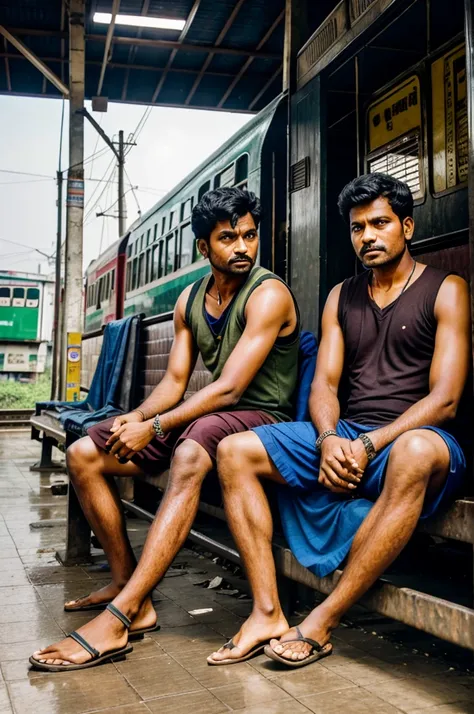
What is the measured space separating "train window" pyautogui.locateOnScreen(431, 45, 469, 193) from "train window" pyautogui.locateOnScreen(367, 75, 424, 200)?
0.16 metres

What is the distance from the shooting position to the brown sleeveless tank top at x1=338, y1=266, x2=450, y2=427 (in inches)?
102

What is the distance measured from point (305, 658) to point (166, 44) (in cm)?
1050

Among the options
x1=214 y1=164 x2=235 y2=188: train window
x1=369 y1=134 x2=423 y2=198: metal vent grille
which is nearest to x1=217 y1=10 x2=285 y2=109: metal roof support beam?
x1=214 y1=164 x2=235 y2=188: train window

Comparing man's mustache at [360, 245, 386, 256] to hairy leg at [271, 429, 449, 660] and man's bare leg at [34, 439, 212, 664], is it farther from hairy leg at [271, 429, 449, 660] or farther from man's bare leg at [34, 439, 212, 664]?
man's bare leg at [34, 439, 212, 664]

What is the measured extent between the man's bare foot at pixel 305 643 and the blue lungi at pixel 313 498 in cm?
15

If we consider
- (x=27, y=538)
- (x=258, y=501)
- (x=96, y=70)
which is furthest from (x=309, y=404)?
(x=96, y=70)

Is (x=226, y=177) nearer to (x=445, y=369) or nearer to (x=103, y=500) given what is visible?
(x=103, y=500)

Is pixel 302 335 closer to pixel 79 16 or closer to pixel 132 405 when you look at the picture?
pixel 132 405

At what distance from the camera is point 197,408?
2885mm

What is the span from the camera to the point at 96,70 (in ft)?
39.9

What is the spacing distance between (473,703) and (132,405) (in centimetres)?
383

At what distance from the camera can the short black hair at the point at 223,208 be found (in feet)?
9.93

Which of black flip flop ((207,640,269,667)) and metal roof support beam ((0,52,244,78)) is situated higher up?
metal roof support beam ((0,52,244,78))

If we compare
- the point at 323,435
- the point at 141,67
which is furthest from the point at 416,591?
the point at 141,67
